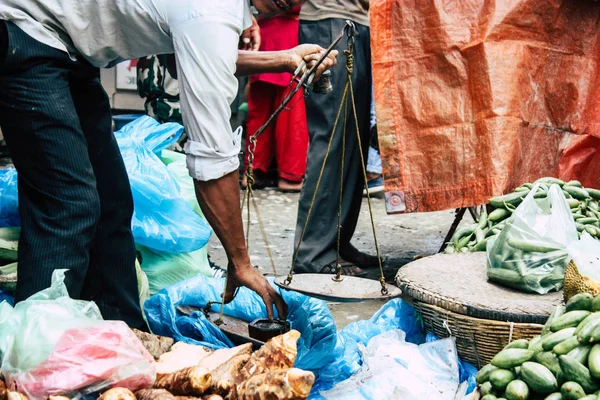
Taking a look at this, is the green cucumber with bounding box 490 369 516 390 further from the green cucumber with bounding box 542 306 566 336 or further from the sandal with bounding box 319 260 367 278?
the sandal with bounding box 319 260 367 278

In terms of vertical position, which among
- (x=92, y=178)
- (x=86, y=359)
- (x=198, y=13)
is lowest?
(x=86, y=359)

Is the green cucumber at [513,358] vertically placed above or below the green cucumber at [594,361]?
below

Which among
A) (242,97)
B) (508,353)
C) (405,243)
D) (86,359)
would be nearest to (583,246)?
(508,353)

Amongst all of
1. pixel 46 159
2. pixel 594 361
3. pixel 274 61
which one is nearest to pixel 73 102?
pixel 46 159

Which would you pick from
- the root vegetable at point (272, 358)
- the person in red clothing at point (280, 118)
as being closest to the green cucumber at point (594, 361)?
the root vegetable at point (272, 358)

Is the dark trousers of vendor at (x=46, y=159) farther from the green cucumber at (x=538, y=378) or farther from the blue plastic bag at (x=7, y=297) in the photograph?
the green cucumber at (x=538, y=378)

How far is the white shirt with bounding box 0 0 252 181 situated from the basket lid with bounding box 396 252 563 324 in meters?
1.06

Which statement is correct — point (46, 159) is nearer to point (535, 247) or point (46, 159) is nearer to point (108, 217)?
point (108, 217)

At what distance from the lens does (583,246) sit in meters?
2.82

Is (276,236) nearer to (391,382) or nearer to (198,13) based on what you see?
(391,382)

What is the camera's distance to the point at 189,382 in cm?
221

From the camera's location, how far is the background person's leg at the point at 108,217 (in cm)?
282

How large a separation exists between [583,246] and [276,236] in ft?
9.81

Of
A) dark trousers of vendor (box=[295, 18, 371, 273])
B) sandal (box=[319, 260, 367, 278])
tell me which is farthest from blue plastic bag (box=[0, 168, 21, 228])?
sandal (box=[319, 260, 367, 278])
